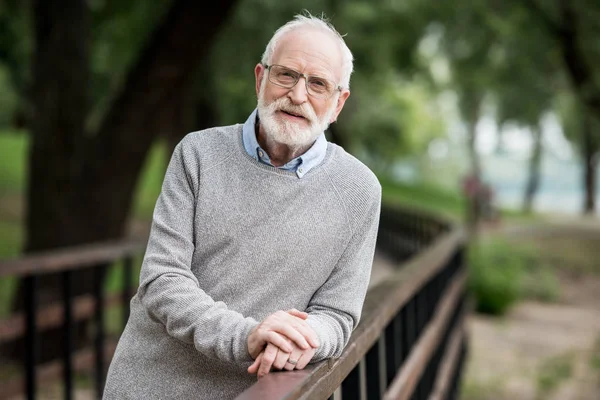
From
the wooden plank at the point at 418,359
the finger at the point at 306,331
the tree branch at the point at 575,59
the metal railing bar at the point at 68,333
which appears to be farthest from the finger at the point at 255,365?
the tree branch at the point at 575,59

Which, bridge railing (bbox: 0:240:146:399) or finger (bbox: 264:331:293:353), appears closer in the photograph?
finger (bbox: 264:331:293:353)

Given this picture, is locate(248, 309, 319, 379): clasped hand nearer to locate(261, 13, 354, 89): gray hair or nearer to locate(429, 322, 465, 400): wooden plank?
locate(261, 13, 354, 89): gray hair

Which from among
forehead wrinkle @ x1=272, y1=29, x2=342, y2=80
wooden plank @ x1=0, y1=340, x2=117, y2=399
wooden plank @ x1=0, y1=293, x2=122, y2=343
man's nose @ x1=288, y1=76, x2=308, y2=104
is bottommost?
wooden plank @ x1=0, y1=340, x2=117, y2=399

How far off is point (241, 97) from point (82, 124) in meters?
6.49

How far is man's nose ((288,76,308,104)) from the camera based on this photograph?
227 cm

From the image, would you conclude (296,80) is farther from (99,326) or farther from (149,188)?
(149,188)

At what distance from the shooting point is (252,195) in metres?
2.25

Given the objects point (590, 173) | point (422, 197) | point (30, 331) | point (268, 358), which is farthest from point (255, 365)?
point (590, 173)

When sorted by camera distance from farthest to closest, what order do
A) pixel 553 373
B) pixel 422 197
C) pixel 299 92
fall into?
1. pixel 422 197
2. pixel 553 373
3. pixel 299 92

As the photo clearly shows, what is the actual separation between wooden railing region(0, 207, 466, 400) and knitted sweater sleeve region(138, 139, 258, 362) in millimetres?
197

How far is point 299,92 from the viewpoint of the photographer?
2266mm

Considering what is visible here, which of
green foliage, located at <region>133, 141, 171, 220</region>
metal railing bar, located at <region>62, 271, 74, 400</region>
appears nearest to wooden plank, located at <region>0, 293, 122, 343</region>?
metal railing bar, located at <region>62, 271, 74, 400</region>

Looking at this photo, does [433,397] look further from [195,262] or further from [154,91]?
[154,91]

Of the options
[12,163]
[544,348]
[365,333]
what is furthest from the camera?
[12,163]
